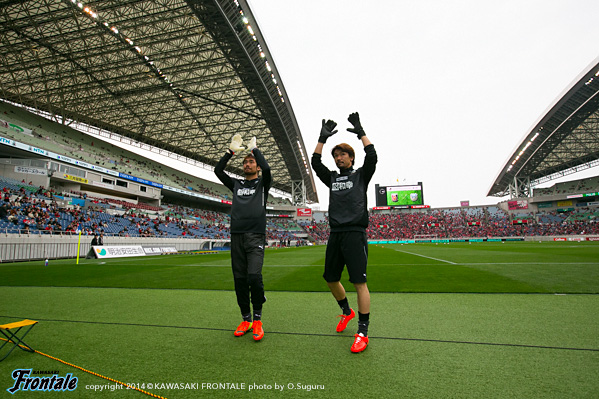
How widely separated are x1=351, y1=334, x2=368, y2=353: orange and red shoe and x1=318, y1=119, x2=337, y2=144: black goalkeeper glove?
2101 millimetres

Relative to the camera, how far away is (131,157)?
4766cm

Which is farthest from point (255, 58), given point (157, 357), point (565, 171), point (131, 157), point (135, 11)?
point (565, 171)

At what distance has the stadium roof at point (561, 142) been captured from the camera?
112 ft

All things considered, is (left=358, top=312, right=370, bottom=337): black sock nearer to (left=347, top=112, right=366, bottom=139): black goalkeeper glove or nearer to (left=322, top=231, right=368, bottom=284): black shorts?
(left=322, top=231, right=368, bottom=284): black shorts

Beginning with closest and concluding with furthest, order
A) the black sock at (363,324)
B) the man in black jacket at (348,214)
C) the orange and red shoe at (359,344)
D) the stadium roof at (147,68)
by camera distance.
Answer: the orange and red shoe at (359,344) → the black sock at (363,324) → the man in black jacket at (348,214) → the stadium roof at (147,68)

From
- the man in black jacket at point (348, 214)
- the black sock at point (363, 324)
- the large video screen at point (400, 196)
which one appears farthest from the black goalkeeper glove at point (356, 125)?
the large video screen at point (400, 196)

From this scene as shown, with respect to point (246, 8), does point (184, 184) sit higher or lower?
lower

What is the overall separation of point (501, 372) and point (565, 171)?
3046 inches

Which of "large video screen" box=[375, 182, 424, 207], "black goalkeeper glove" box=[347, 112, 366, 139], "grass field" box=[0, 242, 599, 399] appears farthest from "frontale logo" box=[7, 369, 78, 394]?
"large video screen" box=[375, 182, 424, 207]

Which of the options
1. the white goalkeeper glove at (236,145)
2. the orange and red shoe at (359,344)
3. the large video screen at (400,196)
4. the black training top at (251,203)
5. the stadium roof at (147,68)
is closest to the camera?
the orange and red shoe at (359,344)

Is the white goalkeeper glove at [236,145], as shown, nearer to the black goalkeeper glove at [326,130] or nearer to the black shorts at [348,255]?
the black goalkeeper glove at [326,130]

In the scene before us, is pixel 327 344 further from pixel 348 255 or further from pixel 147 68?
pixel 147 68

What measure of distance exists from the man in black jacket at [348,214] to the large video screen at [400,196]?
2394 inches

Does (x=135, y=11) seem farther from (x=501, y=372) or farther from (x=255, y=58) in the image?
(x=501, y=372)
